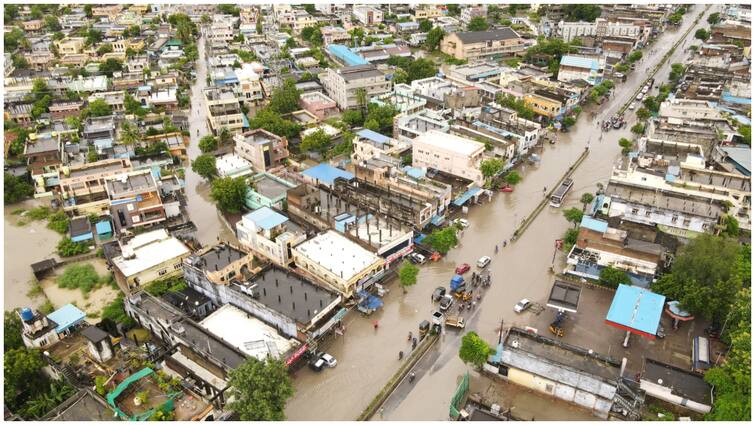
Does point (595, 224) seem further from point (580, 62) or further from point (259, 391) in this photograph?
point (580, 62)

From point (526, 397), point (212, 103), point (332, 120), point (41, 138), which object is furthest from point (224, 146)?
point (526, 397)

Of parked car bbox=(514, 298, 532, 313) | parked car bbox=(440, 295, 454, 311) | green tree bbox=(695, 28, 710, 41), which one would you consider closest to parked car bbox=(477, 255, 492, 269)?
parked car bbox=(514, 298, 532, 313)

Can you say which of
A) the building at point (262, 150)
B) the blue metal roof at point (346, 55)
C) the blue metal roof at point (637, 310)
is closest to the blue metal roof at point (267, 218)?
the building at point (262, 150)

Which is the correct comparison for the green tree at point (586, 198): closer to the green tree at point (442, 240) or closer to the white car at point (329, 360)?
the green tree at point (442, 240)

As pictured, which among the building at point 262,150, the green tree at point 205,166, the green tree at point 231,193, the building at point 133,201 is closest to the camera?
the building at point 133,201

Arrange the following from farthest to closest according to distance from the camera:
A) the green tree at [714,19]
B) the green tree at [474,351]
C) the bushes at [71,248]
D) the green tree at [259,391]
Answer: the green tree at [714,19], the bushes at [71,248], the green tree at [474,351], the green tree at [259,391]

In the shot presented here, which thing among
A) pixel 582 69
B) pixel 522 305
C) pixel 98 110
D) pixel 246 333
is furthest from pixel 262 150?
pixel 582 69
